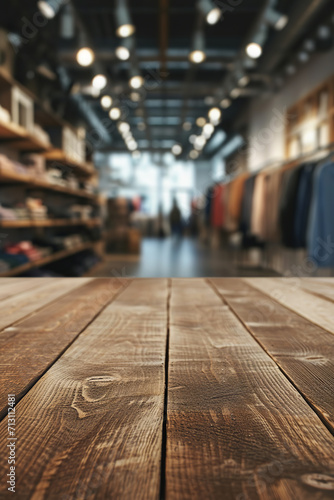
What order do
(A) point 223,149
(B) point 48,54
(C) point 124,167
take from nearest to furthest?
(B) point 48,54 < (A) point 223,149 < (C) point 124,167

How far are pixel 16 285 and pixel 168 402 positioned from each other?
3.72 feet

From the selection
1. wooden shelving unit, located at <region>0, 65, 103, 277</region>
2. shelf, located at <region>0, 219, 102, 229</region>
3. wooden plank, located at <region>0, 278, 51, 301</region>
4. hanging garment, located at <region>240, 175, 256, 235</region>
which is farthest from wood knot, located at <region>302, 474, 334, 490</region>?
hanging garment, located at <region>240, 175, 256, 235</region>

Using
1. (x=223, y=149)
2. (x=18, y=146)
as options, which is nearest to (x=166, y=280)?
(x=18, y=146)

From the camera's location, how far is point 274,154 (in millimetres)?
7520

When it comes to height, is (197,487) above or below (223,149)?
below

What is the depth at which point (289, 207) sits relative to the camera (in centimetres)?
371

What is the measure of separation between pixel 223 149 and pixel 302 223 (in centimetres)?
1022

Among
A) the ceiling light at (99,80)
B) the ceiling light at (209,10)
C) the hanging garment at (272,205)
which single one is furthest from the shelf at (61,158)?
the hanging garment at (272,205)

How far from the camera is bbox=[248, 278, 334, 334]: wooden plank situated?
1.02m

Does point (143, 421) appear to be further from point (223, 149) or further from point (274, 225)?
point (223, 149)

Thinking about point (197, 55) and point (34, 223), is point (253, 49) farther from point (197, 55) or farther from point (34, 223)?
point (34, 223)

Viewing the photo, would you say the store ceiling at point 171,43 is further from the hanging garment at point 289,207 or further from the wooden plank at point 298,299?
the wooden plank at point 298,299

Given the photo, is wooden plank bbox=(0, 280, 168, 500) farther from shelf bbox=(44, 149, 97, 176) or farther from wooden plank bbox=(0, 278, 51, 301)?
shelf bbox=(44, 149, 97, 176)

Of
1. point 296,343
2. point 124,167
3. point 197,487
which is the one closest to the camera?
point 197,487
